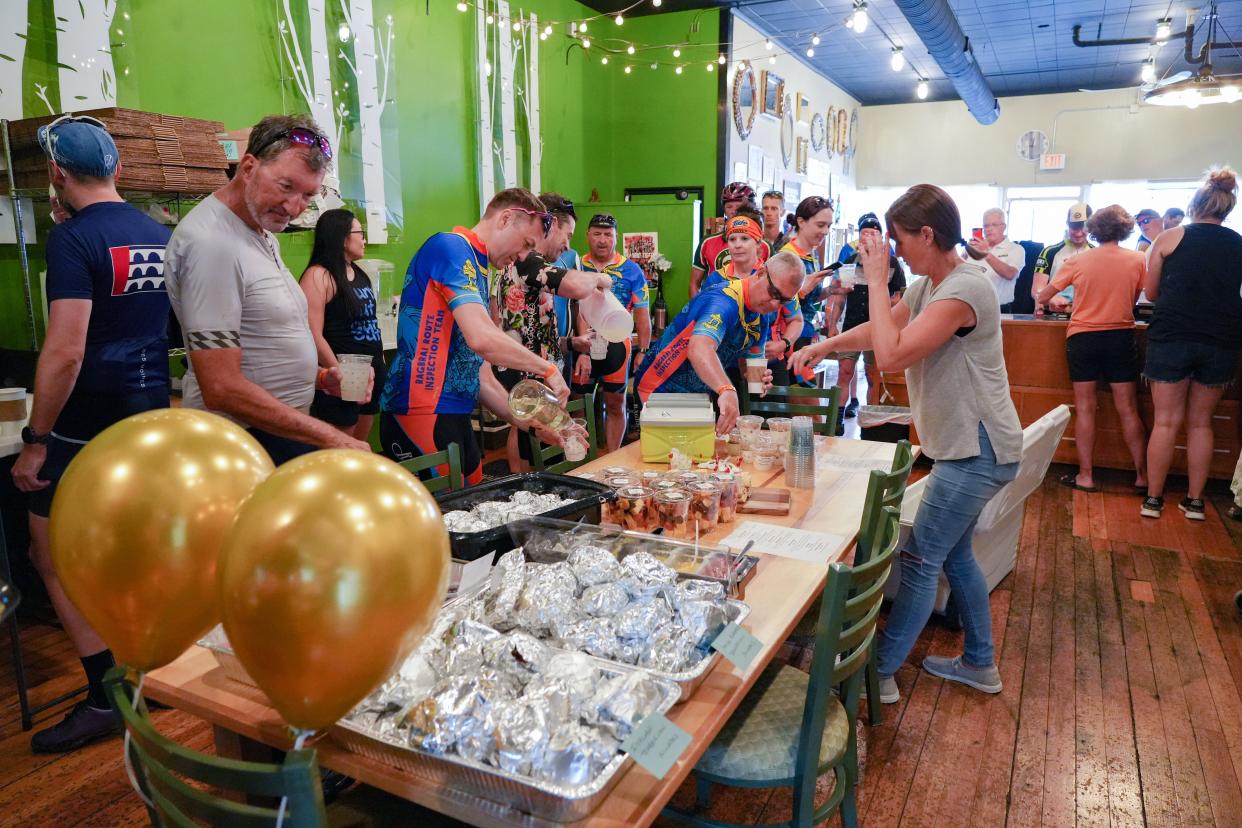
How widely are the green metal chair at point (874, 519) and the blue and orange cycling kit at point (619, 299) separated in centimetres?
279

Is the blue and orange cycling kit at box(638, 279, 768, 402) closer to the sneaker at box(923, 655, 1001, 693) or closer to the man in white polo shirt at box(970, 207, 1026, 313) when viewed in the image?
the sneaker at box(923, 655, 1001, 693)

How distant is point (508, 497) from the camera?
2.04 metres

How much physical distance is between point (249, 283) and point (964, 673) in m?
2.56

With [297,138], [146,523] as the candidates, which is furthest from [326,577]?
[297,138]

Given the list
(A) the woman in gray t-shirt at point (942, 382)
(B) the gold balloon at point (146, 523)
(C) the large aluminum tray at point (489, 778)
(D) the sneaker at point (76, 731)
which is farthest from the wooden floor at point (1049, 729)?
(B) the gold balloon at point (146, 523)

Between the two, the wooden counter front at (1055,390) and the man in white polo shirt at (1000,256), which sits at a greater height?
the man in white polo shirt at (1000,256)

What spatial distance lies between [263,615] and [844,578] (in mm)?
940

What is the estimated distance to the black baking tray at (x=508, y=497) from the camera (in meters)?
1.61

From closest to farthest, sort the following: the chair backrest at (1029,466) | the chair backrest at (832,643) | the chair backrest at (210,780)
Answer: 1. the chair backrest at (210,780)
2. the chair backrest at (832,643)
3. the chair backrest at (1029,466)

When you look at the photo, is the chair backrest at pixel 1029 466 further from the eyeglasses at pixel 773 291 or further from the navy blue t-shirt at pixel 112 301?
the navy blue t-shirt at pixel 112 301

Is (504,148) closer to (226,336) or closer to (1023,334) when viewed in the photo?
(1023,334)

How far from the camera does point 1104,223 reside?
4.82 m

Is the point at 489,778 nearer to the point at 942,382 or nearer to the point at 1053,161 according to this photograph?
the point at 942,382

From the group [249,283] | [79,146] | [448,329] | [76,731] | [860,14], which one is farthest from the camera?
[860,14]
